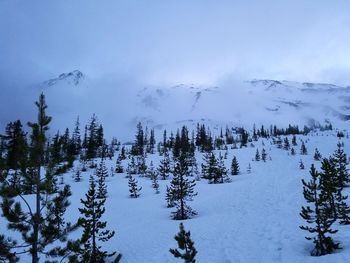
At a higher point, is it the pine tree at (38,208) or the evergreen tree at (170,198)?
the pine tree at (38,208)

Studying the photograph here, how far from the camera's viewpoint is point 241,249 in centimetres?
2091

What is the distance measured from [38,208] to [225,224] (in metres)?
20.9

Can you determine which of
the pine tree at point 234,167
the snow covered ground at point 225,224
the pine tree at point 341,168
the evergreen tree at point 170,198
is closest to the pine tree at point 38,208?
the snow covered ground at point 225,224

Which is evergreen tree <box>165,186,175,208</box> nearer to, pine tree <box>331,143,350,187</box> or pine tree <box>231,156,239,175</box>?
pine tree <box>331,143,350,187</box>

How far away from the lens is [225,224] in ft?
95.7

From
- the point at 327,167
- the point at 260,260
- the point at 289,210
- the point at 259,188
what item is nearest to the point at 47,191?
the point at 260,260

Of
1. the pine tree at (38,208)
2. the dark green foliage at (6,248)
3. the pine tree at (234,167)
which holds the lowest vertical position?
the pine tree at (234,167)

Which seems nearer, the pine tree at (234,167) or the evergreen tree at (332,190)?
the evergreen tree at (332,190)

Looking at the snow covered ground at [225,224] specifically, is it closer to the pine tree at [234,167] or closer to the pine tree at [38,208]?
the pine tree at [234,167]

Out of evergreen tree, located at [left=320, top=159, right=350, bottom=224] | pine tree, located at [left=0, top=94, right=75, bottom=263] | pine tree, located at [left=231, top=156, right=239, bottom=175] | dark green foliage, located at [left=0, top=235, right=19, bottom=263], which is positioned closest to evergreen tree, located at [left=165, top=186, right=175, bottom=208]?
evergreen tree, located at [left=320, top=159, right=350, bottom=224]

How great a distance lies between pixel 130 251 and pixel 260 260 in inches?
473

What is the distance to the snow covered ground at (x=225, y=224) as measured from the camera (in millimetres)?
19719

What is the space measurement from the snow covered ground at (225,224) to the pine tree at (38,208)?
37.5 ft

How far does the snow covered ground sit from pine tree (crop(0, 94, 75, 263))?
11.4 metres
